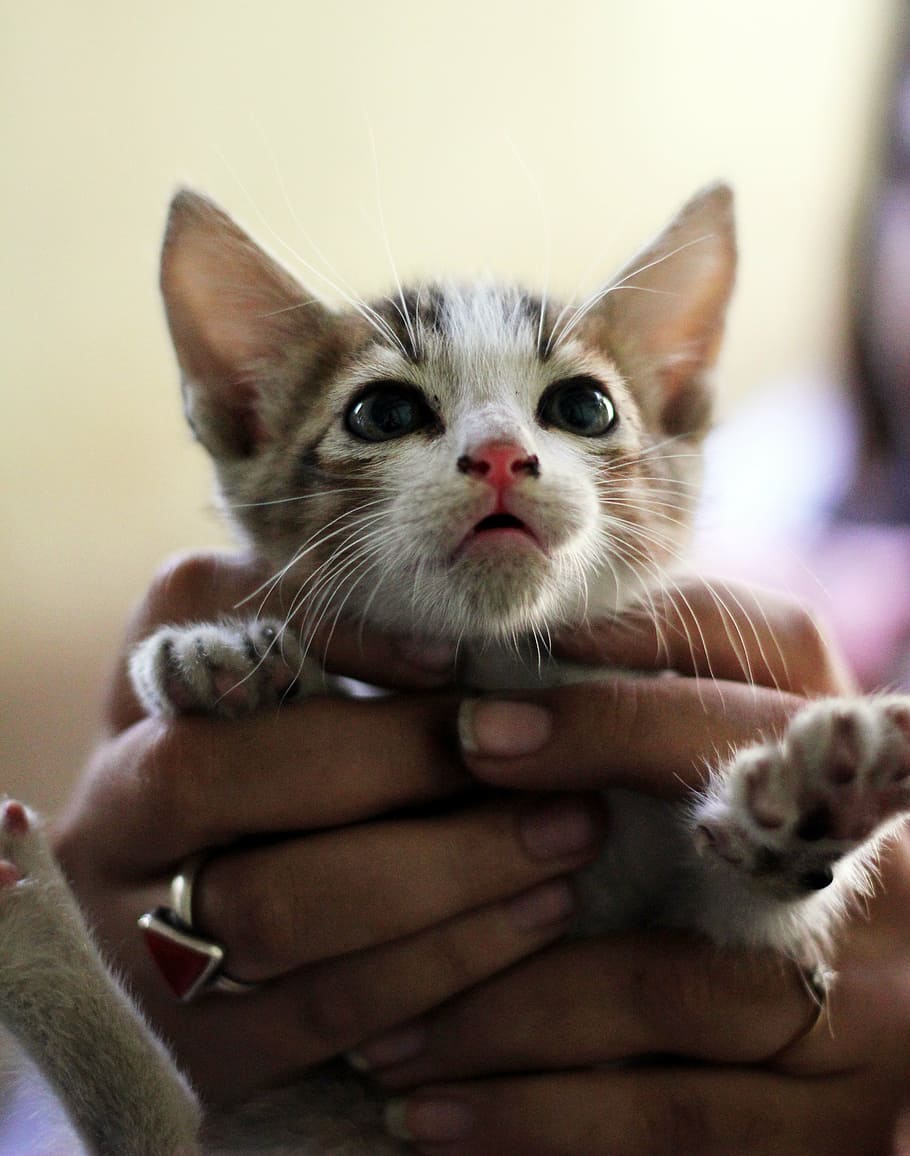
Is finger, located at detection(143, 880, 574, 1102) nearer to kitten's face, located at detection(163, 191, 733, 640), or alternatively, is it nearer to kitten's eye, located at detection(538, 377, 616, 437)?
kitten's face, located at detection(163, 191, 733, 640)

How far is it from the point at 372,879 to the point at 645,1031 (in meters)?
0.29

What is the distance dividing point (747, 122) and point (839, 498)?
2.76ft

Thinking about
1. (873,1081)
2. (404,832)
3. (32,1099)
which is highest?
(404,832)

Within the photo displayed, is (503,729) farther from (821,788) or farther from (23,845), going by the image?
(23,845)

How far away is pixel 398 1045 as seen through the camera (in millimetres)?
873

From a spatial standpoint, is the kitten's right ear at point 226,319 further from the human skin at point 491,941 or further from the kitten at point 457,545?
the human skin at point 491,941

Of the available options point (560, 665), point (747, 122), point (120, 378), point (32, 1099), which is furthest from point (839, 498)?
point (32, 1099)

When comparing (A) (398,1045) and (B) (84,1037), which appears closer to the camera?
(B) (84,1037)

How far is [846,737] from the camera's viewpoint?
2.06 ft

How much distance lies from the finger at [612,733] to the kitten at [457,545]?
57 mm

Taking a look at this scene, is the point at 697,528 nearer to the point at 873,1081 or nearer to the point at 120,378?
the point at 873,1081

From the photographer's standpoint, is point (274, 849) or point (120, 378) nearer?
point (274, 849)

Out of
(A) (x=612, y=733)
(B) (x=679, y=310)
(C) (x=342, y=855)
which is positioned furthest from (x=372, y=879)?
(B) (x=679, y=310)

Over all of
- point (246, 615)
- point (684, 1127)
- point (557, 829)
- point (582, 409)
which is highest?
point (582, 409)
